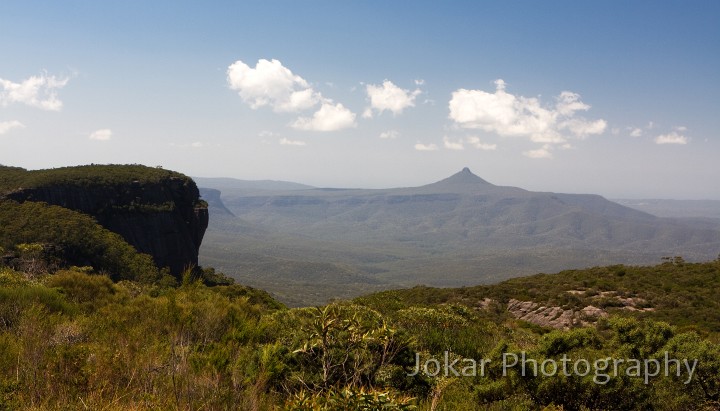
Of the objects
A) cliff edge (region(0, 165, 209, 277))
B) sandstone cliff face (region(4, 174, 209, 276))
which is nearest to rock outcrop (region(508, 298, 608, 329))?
cliff edge (region(0, 165, 209, 277))

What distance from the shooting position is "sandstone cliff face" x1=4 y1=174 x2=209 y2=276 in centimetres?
7450

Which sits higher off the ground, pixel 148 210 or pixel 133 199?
pixel 133 199

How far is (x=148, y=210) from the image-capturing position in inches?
3406

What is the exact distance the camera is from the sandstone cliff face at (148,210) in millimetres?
74500

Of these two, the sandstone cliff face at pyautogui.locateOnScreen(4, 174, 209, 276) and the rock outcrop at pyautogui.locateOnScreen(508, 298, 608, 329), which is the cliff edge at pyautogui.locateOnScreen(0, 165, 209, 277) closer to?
the sandstone cliff face at pyautogui.locateOnScreen(4, 174, 209, 276)

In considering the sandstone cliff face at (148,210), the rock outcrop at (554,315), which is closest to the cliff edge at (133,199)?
the sandstone cliff face at (148,210)

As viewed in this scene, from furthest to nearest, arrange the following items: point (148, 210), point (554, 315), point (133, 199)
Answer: point (148, 210) < point (133, 199) < point (554, 315)

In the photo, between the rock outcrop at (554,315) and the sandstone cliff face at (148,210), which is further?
the sandstone cliff face at (148,210)

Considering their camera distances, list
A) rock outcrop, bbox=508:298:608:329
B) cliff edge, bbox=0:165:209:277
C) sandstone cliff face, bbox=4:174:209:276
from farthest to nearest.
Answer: sandstone cliff face, bbox=4:174:209:276 → cliff edge, bbox=0:165:209:277 → rock outcrop, bbox=508:298:608:329

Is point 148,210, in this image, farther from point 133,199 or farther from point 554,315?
point 554,315

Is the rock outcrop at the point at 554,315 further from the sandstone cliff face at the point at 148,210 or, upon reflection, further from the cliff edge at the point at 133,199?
the sandstone cliff face at the point at 148,210

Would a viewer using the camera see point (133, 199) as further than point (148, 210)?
No

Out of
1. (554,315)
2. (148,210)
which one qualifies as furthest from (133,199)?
(554,315)

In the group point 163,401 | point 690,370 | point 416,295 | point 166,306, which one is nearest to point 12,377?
point 163,401
